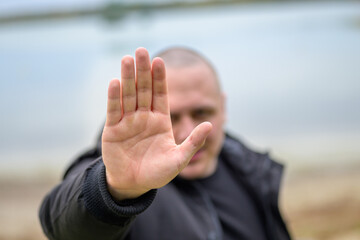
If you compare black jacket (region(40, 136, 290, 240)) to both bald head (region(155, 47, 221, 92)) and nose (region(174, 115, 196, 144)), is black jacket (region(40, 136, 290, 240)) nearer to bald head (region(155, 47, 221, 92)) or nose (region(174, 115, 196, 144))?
nose (region(174, 115, 196, 144))

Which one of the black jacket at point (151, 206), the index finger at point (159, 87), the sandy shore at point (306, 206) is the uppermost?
the index finger at point (159, 87)

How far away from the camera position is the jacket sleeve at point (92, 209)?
0.86 metres

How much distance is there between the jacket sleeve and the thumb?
0.14 meters

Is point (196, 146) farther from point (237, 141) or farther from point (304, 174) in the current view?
point (304, 174)

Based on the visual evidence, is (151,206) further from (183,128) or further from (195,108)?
(195,108)

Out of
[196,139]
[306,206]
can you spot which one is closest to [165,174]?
[196,139]

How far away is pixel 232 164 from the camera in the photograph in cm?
165

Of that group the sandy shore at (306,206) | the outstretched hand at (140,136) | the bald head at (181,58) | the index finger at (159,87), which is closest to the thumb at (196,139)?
the outstretched hand at (140,136)

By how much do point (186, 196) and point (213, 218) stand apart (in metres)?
0.13

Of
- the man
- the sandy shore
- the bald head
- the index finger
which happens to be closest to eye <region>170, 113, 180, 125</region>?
the man

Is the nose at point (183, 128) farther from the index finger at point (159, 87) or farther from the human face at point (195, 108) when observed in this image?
the index finger at point (159, 87)

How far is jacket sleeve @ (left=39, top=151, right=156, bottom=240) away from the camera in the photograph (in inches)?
34.0

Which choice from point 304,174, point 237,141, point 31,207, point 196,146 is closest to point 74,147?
point 31,207

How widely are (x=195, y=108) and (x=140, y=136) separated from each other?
0.56 metres
